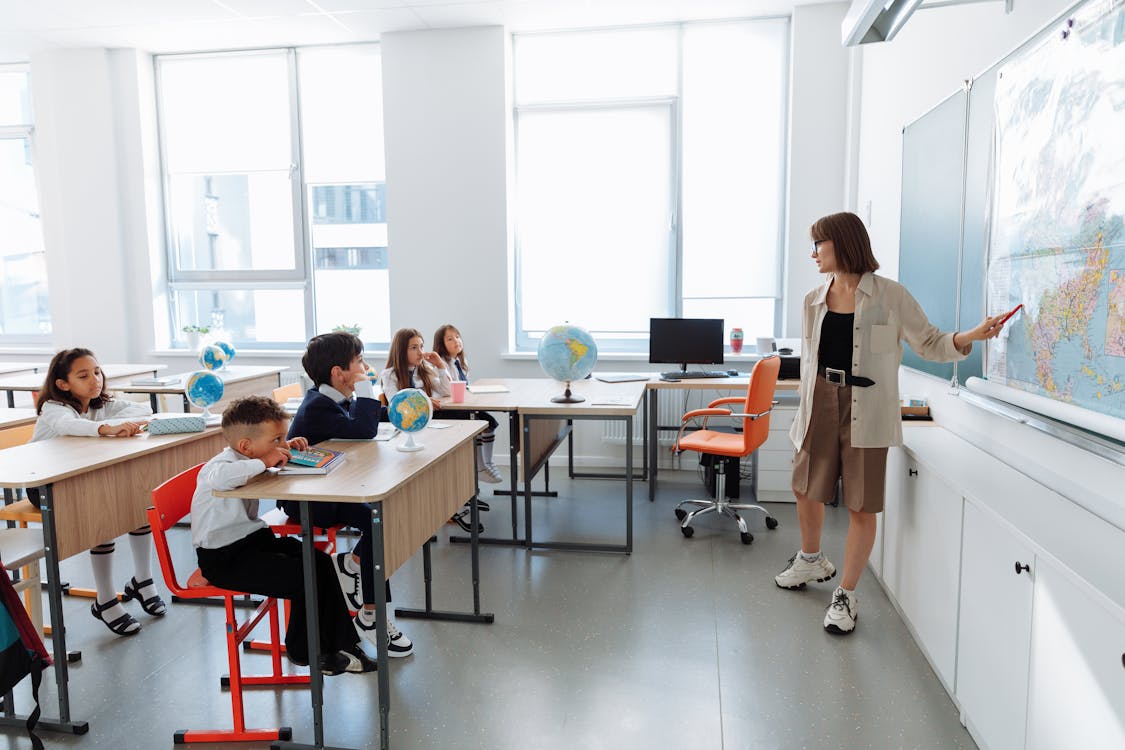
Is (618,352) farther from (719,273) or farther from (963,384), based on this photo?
(963,384)

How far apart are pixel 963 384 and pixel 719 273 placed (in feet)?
9.27

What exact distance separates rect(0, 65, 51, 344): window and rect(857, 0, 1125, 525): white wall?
6615 mm

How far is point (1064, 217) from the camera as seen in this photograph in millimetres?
1986

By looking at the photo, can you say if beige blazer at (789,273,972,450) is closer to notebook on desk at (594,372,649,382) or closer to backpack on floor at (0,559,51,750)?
notebook on desk at (594,372,649,382)

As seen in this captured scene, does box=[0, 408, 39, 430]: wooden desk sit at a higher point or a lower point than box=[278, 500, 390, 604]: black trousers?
higher

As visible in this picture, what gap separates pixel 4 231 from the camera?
6.50m

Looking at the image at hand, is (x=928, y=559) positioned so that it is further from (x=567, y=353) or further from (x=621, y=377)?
(x=621, y=377)

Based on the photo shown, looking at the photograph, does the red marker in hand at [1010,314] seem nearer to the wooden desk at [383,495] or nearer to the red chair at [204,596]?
the wooden desk at [383,495]

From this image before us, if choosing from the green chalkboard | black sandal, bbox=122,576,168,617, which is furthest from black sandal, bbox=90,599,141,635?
the green chalkboard

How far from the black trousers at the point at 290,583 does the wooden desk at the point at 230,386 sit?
7.33 feet

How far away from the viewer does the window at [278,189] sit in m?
5.88

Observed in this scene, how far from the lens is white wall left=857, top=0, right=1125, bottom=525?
2.05 metres

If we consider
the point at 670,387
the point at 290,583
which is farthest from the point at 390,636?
the point at 670,387

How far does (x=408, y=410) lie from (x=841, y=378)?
1.58 m
